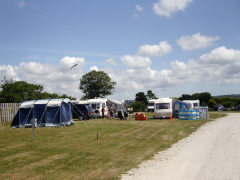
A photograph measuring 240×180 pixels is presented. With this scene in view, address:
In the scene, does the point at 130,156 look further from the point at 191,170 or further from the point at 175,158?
the point at 191,170

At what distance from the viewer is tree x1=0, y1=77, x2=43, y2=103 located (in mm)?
38312

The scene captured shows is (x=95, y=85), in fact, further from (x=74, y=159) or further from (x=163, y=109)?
(x=74, y=159)

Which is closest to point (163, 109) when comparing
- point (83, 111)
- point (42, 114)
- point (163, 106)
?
point (163, 106)

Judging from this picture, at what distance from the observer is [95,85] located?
53.3 m

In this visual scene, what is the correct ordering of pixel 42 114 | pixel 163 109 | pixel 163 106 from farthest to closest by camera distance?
pixel 163 106, pixel 163 109, pixel 42 114

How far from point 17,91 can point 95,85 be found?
1855cm

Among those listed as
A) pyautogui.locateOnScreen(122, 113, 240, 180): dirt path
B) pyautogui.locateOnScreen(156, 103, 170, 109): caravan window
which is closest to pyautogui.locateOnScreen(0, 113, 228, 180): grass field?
pyautogui.locateOnScreen(122, 113, 240, 180): dirt path

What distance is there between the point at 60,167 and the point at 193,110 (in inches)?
758

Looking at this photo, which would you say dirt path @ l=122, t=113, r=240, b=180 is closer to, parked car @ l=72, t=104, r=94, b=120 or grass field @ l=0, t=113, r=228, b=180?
grass field @ l=0, t=113, r=228, b=180

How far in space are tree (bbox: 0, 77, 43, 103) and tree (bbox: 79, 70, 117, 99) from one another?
11.8 m

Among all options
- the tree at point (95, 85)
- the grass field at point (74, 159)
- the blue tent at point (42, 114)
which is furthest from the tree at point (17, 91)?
the grass field at point (74, 159)

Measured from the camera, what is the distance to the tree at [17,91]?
126 feet

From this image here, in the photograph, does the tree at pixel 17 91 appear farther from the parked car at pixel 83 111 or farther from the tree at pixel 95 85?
the parked car at pixel 83 111

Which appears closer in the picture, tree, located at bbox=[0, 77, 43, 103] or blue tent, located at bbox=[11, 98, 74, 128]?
blue tent, located at bbox=[11, 98, 74, 128]
